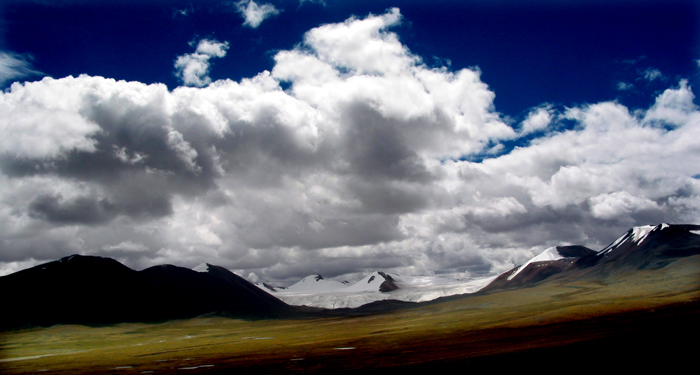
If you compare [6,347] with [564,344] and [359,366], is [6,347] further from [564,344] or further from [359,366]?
[564,344]

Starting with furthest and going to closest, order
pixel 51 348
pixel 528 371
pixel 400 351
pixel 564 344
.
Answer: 1. pixel 51 348
2. pixel 400 351
3. pixel 564 344
4. pixel 528 371

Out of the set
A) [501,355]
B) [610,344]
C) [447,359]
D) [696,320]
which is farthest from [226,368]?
[696,320]

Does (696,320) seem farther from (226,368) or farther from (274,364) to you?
(226,368)

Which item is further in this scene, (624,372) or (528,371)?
(528,371)

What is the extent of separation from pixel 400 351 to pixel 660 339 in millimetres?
47014

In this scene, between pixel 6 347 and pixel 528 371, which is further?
pixel 6 347

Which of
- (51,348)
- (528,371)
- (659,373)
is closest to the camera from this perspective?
(659,373)

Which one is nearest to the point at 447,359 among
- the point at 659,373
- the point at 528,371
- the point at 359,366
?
the point at 359,366

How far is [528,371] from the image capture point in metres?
56.4

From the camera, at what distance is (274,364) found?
3479 inches

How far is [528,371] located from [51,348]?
667ft

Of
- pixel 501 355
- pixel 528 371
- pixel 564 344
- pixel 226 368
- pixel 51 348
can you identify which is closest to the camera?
pixel 528 371

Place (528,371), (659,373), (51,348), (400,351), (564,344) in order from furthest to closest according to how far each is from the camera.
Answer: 1. (51,348)
2. (400,351)
3. (564,344)
4. (528,371)
5. (659,373)

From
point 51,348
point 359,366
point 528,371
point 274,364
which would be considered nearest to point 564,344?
point 528,371
